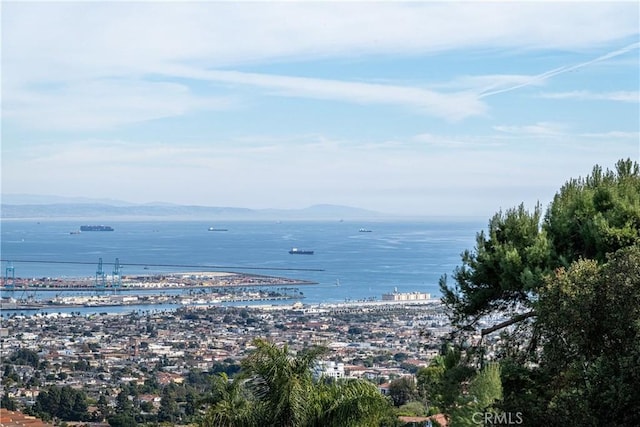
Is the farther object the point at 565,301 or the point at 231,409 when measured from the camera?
the point at 231,409

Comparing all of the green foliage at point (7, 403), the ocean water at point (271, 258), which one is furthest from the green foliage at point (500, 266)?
the ocean water at point (271, 258)

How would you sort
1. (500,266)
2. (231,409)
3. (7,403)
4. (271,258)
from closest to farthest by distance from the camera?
(231,409) → (500,266) → (7,403) → (271,258)

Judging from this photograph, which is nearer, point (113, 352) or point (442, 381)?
point (442, 381)

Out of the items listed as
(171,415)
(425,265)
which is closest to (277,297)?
(425,265)

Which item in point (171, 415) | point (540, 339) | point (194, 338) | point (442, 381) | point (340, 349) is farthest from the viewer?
point (194, 338)

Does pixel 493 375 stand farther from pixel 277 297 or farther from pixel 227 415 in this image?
pixel 277 297

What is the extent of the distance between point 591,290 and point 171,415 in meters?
13.6

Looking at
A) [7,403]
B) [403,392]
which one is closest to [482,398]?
[403,392]

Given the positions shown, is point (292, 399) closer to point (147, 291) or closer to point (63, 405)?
point (63, 405)

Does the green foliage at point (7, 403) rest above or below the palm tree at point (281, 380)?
below

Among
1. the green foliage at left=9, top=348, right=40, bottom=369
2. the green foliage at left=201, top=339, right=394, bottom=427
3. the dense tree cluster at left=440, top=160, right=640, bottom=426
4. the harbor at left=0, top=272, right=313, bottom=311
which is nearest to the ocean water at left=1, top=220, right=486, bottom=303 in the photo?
the harbor at left=0, top=272, right=313, bottom=311

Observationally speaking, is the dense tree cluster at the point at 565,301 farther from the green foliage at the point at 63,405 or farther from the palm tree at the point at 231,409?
the green foliage at the point at 63,405

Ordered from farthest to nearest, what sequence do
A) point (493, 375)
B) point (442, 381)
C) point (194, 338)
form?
1. point (194, 338)
2. point (442, 381)
3. point (493, 375)

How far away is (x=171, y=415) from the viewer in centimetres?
1725
